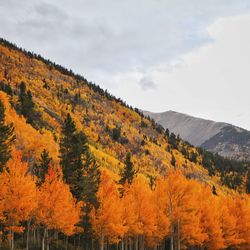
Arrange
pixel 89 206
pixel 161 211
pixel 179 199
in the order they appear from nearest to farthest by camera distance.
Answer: pixel 89 206, pixel 179 199, pixel 161 211

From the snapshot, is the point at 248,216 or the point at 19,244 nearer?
the point at 19,244

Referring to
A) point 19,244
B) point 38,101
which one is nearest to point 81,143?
point 19,244

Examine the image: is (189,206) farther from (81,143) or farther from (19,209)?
(19,209)

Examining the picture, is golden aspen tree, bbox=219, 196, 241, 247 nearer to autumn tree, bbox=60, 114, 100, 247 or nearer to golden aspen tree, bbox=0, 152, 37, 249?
autumn tree, bbox=60, 114, 100, 247

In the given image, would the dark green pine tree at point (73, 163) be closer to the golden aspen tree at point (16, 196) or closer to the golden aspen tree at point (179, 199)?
the golden aspen tree at point (16, 196)

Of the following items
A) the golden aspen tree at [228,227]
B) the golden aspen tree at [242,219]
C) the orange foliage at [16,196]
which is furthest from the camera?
the golden aspen tree at [242,219]

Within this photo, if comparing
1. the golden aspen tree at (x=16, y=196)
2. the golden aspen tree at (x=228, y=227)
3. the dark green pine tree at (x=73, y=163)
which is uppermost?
the dark green pine tree at (x=73, y=163)

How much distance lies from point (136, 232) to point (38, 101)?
391 ft

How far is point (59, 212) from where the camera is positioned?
42469 mm

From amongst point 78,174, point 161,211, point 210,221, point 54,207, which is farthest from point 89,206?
point 210,221

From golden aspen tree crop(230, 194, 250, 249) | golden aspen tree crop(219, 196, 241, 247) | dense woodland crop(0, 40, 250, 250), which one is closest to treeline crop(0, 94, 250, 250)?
dense woodland crop(0, 40, 250, 250)

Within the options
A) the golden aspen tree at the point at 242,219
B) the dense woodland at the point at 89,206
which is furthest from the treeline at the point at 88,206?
the golden aspen tree at the point at 242,219

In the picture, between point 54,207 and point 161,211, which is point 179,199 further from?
point 54,207

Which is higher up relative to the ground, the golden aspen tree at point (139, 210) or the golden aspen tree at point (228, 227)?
the golden aspen tree at point (139, 210)
